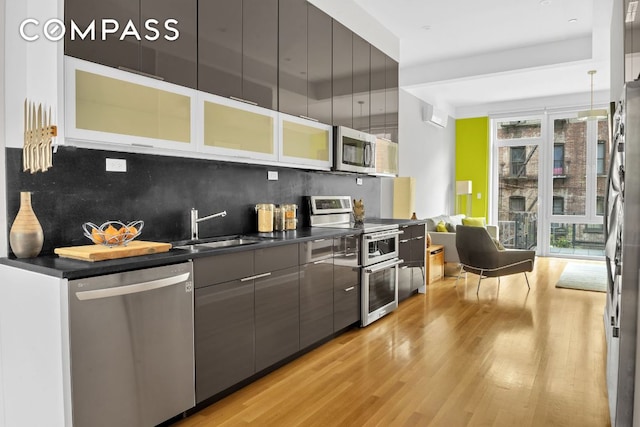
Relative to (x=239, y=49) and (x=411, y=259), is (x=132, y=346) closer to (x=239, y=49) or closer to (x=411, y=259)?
(x=239, y=49)

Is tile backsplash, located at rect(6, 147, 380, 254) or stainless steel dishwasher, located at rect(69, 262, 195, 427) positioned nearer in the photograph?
stainless steel dishwasher, located at rect(69, 262, 195, 427)

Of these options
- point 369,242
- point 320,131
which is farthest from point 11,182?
point 369,242

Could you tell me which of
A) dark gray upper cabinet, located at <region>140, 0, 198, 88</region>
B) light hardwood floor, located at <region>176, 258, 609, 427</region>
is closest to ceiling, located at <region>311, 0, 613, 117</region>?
dark gray upper cabinet, located at <region>140, 0, 198, 88</region>

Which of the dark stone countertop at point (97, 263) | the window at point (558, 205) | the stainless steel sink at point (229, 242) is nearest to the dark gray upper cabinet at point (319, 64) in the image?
the stainless steel sink at point (229, 242)

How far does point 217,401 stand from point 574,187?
8011 millimetres

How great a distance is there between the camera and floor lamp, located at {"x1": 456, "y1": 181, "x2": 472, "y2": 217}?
342 inches

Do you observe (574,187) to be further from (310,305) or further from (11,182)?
(11,182)

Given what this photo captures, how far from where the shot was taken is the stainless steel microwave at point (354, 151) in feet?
13.5

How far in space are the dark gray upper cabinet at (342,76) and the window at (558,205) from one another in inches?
232

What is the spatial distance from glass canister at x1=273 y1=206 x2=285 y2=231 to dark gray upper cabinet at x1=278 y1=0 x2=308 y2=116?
32.8 inches

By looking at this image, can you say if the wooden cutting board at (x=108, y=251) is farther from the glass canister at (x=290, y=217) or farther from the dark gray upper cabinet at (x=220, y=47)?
the glass canister at (x=290, y=217)

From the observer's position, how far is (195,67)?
8.70ft

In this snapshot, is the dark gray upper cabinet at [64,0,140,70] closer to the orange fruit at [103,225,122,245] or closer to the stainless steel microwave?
the orange fruit at [103,225,122,245]

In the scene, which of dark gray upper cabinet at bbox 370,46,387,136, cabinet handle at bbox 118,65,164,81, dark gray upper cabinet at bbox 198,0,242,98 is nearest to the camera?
cabinet handle at bbox 118,65,164,81
